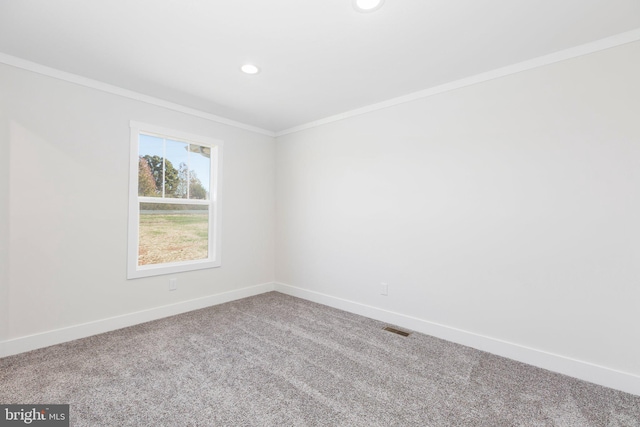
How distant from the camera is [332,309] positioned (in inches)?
142

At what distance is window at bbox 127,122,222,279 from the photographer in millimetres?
3107

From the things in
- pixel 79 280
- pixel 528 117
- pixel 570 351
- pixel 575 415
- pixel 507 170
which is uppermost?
pixel 528 117

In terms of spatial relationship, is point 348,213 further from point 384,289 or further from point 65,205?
point 65,205

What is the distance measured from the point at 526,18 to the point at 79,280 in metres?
4.12

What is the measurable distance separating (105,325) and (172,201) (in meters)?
1.41

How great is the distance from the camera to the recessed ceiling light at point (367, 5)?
1.73 metres

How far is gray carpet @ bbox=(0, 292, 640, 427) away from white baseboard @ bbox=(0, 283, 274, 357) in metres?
0.09

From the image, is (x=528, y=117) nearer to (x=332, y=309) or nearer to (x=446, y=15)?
(x=446, y=15)

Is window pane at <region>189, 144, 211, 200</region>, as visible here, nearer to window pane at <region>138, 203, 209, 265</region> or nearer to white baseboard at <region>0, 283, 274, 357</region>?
window pane at <region>138, 203, 209, 265</region>

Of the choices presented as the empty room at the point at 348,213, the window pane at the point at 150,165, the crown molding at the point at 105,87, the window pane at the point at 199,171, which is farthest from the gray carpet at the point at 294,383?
the crown molding at the point at 105,87

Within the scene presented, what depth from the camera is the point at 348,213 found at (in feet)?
11.8

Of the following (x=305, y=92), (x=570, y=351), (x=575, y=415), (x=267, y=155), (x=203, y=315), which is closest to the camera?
(x=575, y=415)

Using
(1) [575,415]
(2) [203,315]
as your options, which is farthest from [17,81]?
(1) [575,415]

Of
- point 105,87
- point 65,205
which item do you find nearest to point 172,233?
point 65,205
